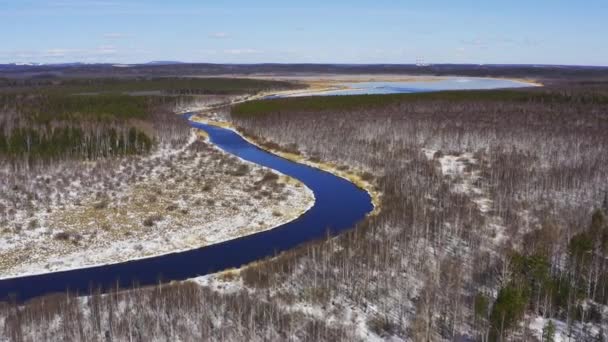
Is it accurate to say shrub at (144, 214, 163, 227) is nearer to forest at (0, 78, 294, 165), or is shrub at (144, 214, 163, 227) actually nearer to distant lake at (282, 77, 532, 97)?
forest at (0, 78, 294, 165)

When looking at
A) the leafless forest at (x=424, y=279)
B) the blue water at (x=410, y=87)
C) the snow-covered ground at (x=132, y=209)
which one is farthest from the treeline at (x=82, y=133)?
the blue water at (x=410, y=87)

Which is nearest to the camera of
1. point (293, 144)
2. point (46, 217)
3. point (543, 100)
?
point (46, 217)

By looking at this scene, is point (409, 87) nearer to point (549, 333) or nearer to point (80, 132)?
point (80, 132)

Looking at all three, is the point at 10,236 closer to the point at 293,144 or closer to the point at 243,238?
the point at 243,238

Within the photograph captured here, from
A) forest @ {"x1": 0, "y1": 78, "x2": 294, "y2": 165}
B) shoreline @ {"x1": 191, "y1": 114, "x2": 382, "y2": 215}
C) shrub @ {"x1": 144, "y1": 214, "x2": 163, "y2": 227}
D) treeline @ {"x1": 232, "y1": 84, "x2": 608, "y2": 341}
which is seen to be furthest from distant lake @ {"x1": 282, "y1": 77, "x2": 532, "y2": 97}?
shrub @ {"x1": 144, "y1": 214, "x2": 163, "y2": 227}

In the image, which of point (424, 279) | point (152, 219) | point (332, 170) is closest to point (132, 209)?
point (152, 219)

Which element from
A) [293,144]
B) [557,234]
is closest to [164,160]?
[293,144]
